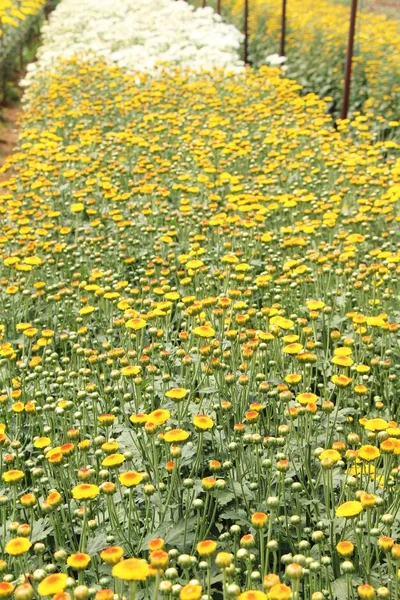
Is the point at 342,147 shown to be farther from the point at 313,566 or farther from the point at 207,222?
the point at 313,566

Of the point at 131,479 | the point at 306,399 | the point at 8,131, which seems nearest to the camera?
the point at 131,479

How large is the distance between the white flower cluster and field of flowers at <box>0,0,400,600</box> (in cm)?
444

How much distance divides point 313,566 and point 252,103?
24.5 feet

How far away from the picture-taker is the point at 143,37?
543 inches

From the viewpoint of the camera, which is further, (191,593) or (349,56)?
(349,56)

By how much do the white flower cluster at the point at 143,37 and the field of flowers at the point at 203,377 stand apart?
4442 millimetres

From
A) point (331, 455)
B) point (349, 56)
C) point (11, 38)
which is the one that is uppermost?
point (11, 38)

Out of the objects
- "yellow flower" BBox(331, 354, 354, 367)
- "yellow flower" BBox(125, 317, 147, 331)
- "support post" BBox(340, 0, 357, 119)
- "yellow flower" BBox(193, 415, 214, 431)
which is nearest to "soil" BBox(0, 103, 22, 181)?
"support post" BBox(340, 0, 357, 119)

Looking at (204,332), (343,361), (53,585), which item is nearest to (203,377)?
(204,332)

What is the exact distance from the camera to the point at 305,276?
4.10 metres

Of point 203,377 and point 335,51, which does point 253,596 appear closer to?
point 203,377

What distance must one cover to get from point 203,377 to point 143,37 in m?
11.7

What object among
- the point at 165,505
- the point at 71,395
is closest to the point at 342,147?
the point at 71,395

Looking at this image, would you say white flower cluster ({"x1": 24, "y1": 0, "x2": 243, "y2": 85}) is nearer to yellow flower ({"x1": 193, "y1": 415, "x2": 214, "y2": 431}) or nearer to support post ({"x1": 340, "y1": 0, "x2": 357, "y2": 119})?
support post ({"x1": 340, "y1": 0, "x2": 357, "y2": 119})
